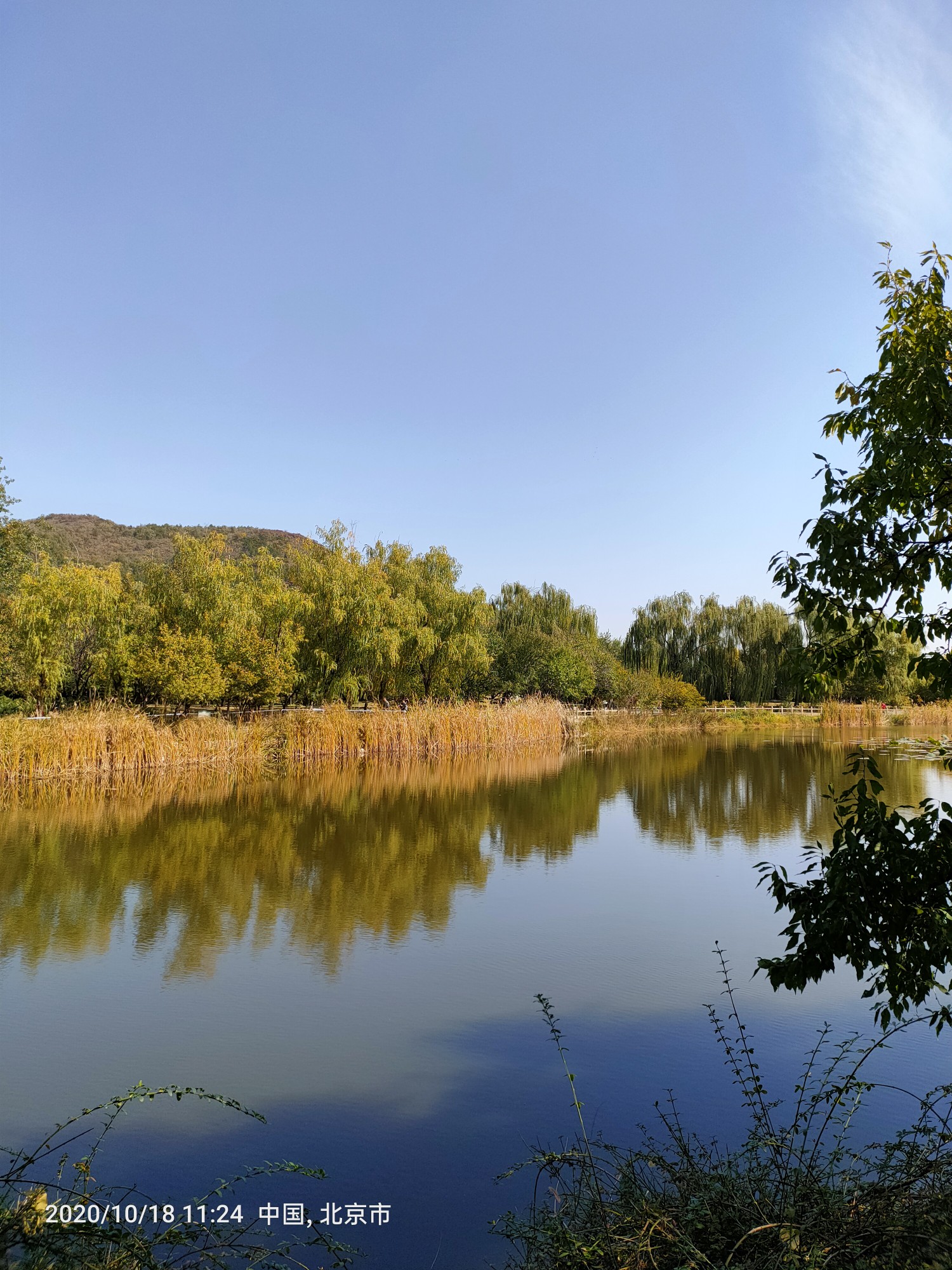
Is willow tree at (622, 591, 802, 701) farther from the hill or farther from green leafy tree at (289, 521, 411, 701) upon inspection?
the hill

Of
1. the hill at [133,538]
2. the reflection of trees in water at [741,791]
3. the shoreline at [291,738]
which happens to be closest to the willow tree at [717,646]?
the shoreline at [291,738]

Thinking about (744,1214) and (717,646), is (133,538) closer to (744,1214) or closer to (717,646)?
(717,646)

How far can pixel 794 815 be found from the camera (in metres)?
14.2

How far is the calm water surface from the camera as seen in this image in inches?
169

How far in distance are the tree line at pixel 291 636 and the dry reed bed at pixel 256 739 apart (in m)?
1.17

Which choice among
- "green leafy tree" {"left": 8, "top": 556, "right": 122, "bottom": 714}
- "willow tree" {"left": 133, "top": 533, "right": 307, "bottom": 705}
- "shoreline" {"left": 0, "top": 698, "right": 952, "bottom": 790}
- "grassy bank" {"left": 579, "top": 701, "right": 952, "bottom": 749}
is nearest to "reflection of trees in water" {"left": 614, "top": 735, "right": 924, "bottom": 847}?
"shoreline" {"left": 0, "top": 698, "right": 952, "bottom": 790}

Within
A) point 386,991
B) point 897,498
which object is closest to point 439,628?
point 386,991

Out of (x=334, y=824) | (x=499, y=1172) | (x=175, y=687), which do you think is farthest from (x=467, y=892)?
(x=175, y=687)

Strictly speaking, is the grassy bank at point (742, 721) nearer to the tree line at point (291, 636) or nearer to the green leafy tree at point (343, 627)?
the tree line at point (291, 636)

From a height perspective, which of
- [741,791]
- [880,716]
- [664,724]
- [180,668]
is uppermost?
[180,668]

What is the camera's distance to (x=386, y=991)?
6.52 m

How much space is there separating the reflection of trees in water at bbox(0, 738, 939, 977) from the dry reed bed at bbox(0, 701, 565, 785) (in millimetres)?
1688

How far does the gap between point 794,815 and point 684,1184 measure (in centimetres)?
1186

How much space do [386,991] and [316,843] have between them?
5.75m
